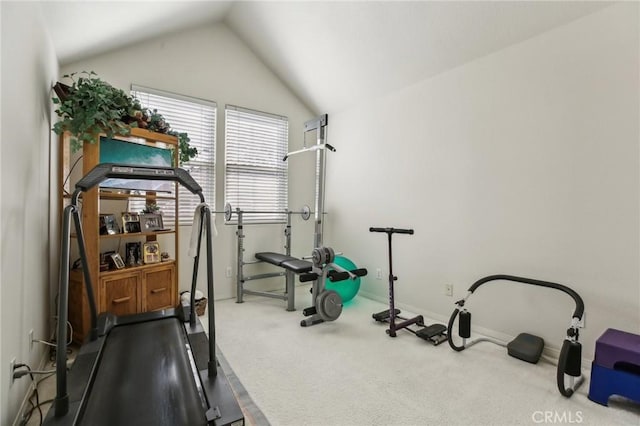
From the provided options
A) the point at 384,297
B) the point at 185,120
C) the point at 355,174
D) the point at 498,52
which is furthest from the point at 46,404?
the point at 498,52

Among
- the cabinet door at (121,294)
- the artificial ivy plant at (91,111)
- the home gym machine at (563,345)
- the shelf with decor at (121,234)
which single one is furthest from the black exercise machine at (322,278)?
the artificial ivy plant at (91,111)

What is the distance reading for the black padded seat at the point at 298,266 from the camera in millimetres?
3255

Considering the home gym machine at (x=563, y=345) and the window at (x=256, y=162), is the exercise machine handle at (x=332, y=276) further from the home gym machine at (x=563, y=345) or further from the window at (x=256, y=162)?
the window at (x=256, y=162)

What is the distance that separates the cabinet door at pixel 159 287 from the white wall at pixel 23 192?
70 cm

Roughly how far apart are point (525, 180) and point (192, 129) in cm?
363

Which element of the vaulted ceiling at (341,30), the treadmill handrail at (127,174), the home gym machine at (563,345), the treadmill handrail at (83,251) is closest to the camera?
the treadmill handrail at (83,251)

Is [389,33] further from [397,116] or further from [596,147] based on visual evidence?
[596,147]

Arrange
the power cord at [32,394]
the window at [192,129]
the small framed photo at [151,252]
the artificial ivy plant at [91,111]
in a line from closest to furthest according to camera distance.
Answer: the power cord at [32,394], the artificial ivy plant at [91,111], the small framed photo at [151,252], the window at [192,129]

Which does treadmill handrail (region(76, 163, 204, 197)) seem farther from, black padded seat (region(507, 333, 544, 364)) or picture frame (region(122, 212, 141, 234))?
black padded seat (region(507, 333, 544, 364))

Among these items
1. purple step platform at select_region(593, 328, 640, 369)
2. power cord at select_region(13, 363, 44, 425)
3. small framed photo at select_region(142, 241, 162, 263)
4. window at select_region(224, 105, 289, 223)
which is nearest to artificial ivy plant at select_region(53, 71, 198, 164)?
small framed photo at select_region(142, 241, 162, 263)

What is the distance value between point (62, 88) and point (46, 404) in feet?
7.34

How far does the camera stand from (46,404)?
1791mm

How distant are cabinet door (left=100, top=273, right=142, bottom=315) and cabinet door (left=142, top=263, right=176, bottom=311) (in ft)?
0.22
